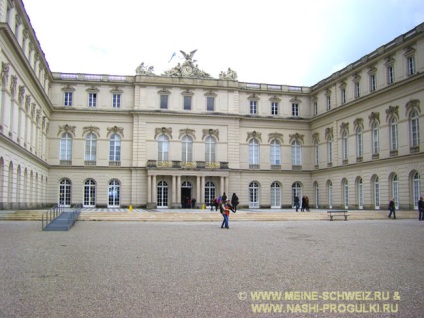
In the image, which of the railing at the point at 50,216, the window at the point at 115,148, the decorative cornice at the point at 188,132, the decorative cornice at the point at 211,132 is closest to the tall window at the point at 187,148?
the decorative cornice at the point at 188,132

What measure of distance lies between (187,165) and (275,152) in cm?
1034

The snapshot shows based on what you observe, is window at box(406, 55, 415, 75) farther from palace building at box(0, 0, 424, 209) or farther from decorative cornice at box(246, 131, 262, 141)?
decorative cornice at box(246, 131, 262, 141)

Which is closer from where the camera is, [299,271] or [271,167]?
[299,271]

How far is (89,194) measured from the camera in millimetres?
48719

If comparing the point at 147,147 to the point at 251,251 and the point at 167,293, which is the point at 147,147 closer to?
the point at 251,251

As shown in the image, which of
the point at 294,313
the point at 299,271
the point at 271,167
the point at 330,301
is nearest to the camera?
the point at 294,313

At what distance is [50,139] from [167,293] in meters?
43.9

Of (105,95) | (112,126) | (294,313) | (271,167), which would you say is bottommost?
(294,313)

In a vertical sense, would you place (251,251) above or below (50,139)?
below

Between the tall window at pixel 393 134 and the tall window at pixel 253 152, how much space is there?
16.5m

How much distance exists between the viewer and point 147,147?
161 feet

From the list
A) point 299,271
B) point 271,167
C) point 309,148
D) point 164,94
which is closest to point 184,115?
point 164,94

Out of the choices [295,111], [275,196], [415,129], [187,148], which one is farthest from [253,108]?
[415,129]

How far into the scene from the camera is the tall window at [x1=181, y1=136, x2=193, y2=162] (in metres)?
49.8
